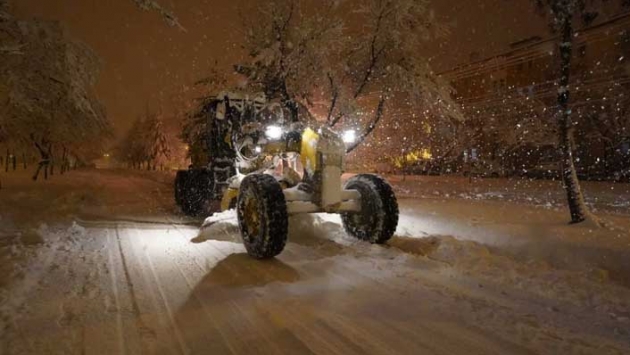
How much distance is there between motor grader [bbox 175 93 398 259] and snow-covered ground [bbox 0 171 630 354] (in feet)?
1.52

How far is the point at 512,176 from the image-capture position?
35812 millimetres

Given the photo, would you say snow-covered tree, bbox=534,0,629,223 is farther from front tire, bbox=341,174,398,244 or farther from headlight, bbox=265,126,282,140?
headlight, bbox=265,126,282,140

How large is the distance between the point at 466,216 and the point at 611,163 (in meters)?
24.9

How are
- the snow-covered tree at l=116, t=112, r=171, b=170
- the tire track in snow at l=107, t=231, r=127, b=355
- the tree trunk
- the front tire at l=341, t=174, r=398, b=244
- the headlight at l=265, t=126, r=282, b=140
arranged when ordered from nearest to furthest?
the tire track in snow at l=107, t=231, r=127, b=355 < the front tire at l=341, t=174, r=398, b=244 < the headlight at l=265, t=126, r=282, b=140 < the tree trunk < the snow-covered tree at l=116, t=112, r=171, b=170

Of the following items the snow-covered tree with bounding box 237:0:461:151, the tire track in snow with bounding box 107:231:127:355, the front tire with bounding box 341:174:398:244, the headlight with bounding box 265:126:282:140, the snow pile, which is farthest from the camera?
the snow-covered tree with bounding box 237:0:461:151

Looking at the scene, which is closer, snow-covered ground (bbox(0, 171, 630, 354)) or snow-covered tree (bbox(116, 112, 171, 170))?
snow-covered ground (bbox(0, 171, 630, 354))

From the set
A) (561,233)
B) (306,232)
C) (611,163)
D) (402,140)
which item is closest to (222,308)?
(306,232)

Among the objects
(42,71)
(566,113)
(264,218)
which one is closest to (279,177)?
(264,218)

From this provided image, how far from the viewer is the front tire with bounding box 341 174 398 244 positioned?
799 centimetres

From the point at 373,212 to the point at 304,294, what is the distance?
10.6ft

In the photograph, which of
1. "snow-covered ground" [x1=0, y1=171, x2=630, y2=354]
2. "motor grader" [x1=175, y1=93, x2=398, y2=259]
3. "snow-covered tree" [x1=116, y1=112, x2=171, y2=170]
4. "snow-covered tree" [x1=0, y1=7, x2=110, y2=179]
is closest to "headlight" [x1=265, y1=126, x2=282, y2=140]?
"motor grader" [x1=175, y1=93, x2=398, y2=259]

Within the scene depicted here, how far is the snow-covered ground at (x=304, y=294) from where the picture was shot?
157 inches

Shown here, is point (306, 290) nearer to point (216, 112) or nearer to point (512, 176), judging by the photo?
point (216, 112)

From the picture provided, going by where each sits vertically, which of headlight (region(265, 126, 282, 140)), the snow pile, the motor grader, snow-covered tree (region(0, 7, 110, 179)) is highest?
snow-covered tree (region(0, 7, 110, 179))
